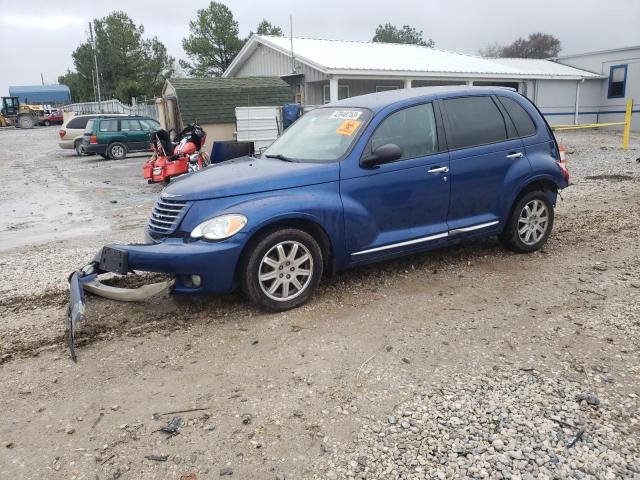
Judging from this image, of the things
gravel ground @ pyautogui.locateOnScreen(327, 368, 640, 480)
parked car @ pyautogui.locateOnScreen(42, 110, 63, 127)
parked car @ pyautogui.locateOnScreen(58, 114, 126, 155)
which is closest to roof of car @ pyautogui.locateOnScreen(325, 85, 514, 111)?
gravel ground @ pyautogui.locateOnScreen(327, 368, 640, 480)

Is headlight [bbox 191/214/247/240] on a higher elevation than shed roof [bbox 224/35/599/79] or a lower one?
lower

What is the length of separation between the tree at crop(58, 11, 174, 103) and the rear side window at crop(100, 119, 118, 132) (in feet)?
131

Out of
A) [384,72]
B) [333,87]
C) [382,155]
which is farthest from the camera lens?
[384,72]

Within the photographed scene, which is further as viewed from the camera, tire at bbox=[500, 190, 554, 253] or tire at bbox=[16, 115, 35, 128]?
tire at bbox=[16, 115, 35, 128]

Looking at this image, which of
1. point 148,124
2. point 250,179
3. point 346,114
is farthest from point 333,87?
point 250,179

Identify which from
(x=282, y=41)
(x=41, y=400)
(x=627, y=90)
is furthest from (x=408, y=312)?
(x=627, y=90)

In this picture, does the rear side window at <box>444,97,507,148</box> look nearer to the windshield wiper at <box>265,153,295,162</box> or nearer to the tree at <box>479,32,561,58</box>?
the windshield wiper at <box>265,153,295,162</box>

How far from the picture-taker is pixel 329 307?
4637 millimetres

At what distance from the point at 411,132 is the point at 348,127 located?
609 millimetres

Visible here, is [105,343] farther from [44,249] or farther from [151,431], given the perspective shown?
[44,249]

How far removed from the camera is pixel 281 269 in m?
4.45

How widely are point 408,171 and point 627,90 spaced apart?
2882 cm

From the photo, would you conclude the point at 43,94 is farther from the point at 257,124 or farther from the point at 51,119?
the point at 257,124

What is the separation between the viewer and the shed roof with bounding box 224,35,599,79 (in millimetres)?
19703
